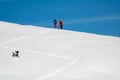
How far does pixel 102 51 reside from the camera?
460 inches

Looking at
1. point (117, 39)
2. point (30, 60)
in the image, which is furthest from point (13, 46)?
point (117, 39)

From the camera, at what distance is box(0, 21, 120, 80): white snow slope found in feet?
29.0

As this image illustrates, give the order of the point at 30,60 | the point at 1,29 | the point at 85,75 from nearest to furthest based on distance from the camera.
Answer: the point at 85,75, the point at 30,60, the point at 1,29

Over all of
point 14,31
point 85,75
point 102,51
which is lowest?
point 85,75

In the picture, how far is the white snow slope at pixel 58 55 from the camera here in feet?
29.0

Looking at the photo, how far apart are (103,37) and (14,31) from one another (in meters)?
4.82

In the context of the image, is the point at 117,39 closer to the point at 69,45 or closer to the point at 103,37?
the point at 103,37

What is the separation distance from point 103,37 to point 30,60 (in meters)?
5.66

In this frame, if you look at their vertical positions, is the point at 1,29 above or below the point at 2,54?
above

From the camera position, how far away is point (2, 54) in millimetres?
10711

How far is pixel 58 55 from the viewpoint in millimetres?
10773

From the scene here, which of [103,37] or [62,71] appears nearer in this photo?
[62,71]

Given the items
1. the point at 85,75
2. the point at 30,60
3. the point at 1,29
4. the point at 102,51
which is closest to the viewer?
the point at 85,75

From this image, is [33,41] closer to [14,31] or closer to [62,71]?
[14,31]
